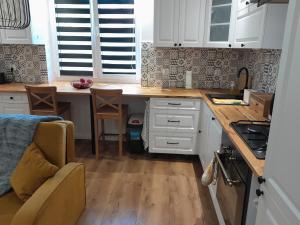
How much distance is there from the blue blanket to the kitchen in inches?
31.1

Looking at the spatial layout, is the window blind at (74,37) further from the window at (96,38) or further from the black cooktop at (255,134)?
the black cooktop at (255,134)

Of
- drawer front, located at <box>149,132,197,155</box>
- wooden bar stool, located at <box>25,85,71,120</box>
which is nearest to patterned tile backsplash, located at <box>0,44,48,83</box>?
wooden bar stool, located at <box>25,85,71,120</box>

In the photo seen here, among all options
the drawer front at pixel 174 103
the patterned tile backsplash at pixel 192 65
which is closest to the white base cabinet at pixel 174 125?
the drawer front at pixel 174 103

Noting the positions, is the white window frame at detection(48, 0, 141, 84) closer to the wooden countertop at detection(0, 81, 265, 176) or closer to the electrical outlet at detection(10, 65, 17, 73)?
the wooden countertop at detection(0, 81, 265, 176)

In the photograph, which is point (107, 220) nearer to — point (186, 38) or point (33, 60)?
point (186, 38)

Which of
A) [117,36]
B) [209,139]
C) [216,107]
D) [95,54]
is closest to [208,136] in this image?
[209,139]

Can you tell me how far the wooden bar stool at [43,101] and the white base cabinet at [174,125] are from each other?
3.88 feet

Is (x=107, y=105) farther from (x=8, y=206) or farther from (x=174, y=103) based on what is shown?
(x=8, y=206)

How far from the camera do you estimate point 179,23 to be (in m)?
3.03

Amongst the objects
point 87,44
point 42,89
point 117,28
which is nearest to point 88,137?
point 42,89

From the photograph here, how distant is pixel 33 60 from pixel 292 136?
363cm

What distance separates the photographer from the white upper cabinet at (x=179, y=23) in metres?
2.96

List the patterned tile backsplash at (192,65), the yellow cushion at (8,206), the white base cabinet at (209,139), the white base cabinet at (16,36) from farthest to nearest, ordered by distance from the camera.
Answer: the patterned tile backsplash at (192,65)
the white base cabinet at (16,36)
the white base cabinet at (209,139)
the yellow cushion at (8,206)

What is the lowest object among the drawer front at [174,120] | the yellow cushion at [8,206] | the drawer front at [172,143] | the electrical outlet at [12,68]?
the drawer front at [172,143]
